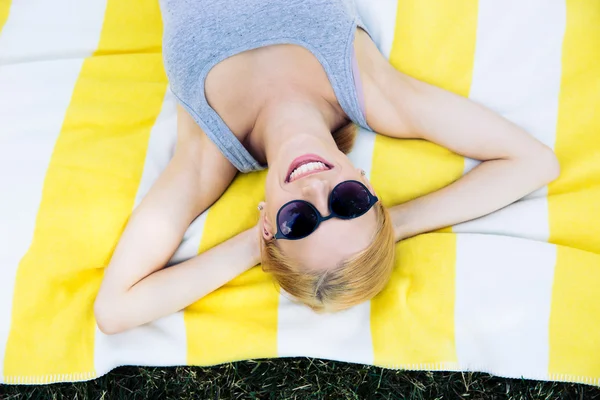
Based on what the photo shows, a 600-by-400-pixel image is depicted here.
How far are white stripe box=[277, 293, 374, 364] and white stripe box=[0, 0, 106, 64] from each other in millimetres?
2067

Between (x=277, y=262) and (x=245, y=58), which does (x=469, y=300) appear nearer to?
(x=277, y=262)

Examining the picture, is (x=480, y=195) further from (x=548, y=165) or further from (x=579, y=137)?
(x=579, y=137)

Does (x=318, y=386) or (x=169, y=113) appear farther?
(x=169, y=113)

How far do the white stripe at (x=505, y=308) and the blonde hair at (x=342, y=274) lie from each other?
1.30 ft

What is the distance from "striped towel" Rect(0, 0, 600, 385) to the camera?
2.62 m

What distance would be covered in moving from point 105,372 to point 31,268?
0.61m

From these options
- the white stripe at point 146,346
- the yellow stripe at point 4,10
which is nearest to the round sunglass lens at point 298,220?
the white stripe at point 146,346

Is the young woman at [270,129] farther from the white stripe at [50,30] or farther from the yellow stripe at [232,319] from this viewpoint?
the white stripe at [50,30]

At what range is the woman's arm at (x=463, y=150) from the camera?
2758 mm

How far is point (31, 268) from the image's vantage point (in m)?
2.82

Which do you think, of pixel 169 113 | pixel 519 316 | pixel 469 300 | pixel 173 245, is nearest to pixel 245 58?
pixel 169 113

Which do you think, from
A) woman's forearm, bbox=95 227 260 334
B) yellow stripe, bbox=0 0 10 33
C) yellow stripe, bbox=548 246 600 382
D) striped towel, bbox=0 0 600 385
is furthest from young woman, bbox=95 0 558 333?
yellow stripe, bbox=0 0 10 33

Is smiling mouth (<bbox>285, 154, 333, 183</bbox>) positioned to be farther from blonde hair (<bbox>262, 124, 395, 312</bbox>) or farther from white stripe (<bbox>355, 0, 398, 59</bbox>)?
white stripe (<bbox>355, 0, 398, 59</bbox>)

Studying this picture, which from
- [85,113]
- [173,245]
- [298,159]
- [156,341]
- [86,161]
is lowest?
[156,341]
